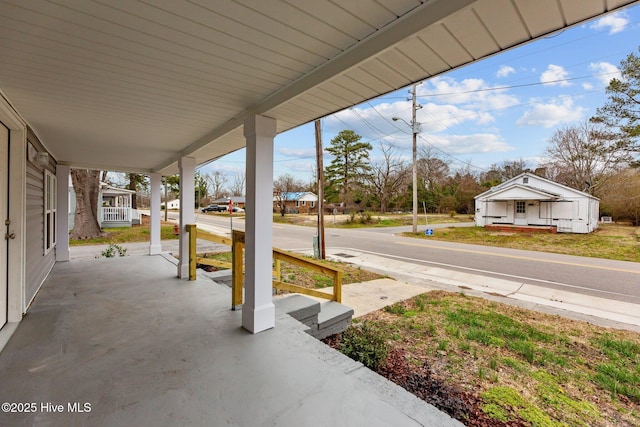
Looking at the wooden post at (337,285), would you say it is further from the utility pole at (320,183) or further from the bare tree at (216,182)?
the bare tree at (216,182)

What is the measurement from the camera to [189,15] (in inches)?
58.1

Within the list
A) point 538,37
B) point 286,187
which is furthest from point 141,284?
point 286,187

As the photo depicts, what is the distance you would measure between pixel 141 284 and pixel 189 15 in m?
4.43

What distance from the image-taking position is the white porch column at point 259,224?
2.80 m

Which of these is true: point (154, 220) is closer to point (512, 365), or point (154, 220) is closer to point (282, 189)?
point (512, 365)

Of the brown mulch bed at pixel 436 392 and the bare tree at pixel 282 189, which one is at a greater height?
the bare tree at pixel 282 189

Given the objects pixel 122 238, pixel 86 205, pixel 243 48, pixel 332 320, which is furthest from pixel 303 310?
pixel 86 205

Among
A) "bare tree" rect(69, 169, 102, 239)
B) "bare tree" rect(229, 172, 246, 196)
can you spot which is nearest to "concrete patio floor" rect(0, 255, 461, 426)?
"bare tree" rect(69, 169, 102, 239)

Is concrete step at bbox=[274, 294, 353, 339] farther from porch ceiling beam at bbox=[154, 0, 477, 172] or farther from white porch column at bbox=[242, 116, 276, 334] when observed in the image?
porch ceiling beam at bbox=[154, 0, 477, 172]

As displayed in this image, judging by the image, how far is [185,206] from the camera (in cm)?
507

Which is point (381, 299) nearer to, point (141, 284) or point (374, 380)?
point (374, 380)

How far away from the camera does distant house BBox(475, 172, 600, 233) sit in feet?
48.7

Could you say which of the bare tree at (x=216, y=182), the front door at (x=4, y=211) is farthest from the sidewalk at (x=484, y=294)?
the bare tree at (x=216, y=182)

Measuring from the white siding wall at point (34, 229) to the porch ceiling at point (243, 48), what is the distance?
51.3 inches
